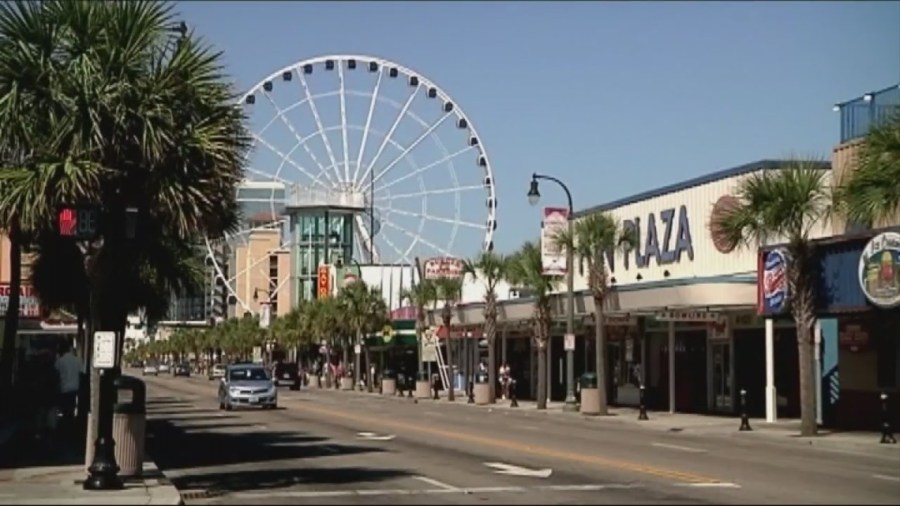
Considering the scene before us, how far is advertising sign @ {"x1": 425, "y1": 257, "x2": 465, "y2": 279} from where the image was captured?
70.8 meters

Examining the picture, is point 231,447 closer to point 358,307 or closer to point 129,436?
point 129,436

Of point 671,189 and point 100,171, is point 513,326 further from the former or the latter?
point 100,171

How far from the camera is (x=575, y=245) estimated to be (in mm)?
49656

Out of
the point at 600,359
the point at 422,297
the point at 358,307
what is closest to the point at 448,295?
the point at 422,297

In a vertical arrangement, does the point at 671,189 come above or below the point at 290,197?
below

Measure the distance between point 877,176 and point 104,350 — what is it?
54.7 ft

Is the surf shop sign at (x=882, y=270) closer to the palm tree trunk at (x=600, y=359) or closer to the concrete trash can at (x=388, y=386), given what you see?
the palm tree trunk at (x=600, y=359)

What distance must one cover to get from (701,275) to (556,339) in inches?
664

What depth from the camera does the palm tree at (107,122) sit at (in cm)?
2108

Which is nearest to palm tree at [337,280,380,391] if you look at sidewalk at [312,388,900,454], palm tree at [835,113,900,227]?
sidewalk at [312,388,900,454]

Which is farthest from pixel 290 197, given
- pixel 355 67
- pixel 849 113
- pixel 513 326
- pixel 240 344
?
pixel 849 113

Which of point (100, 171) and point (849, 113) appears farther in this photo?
point (849, 113)

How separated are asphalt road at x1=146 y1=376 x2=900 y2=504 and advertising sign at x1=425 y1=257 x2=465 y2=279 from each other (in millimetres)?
29200

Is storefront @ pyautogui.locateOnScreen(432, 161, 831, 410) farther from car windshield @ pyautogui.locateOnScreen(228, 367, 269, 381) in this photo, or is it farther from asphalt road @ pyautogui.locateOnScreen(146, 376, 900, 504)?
car windshield @ pyautogui.locateOnScreen(228, 367, 269, 381)
